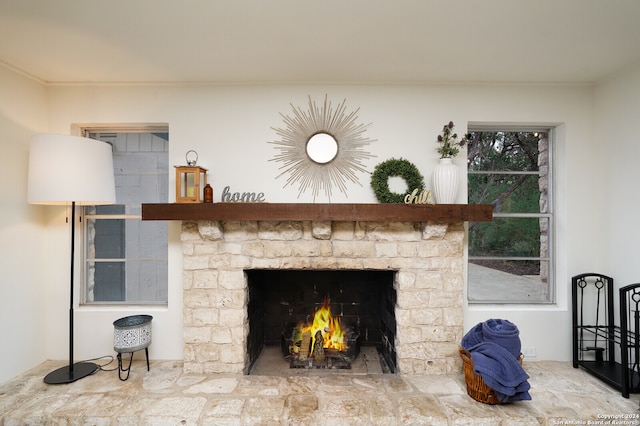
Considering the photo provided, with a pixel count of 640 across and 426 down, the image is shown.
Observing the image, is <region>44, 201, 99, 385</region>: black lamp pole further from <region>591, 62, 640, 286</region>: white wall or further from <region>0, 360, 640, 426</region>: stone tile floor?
<region>591, 62, 640, 286</region>: white wall

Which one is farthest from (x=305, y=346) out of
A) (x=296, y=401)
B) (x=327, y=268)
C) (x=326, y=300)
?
(x=327, y=268)

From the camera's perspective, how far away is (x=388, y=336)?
8.46 feet

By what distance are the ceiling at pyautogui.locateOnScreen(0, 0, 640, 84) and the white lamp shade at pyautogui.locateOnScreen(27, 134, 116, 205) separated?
616 mm

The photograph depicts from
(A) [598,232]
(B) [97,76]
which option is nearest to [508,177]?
(A) [598,232]

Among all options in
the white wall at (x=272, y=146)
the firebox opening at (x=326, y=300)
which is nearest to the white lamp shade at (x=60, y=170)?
the white wall at (x=272, y=146)

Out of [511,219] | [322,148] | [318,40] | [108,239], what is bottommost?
[108,239]

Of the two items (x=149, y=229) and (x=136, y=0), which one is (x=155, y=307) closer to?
(x=149, y=229)

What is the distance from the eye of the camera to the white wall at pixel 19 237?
2262mm

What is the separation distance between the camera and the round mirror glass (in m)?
2.53

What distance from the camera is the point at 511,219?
2.71 metres

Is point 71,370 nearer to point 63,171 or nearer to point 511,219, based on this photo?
point 63,171

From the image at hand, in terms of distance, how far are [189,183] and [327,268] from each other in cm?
126

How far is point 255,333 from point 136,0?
235 centimetres

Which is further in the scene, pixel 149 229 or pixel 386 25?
pixel 149 229
